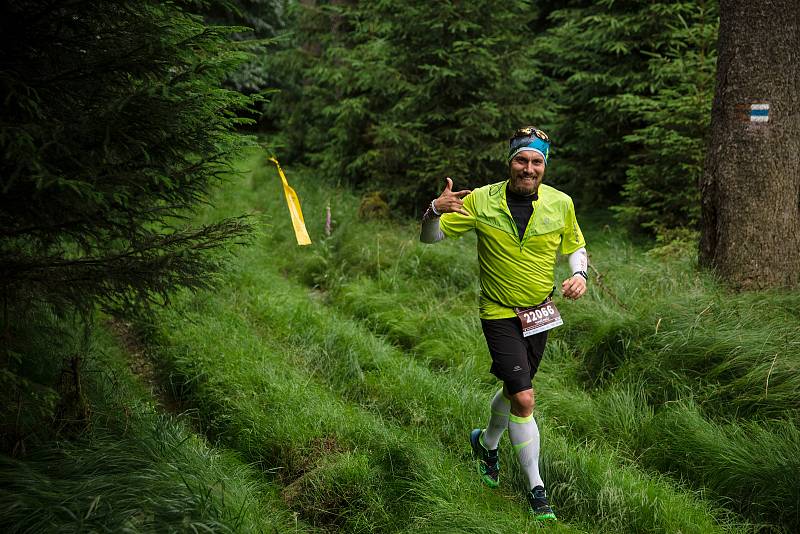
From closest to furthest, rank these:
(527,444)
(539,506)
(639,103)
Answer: (539,506), (527,444), (639,103)

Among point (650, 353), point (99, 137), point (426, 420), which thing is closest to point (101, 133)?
point (99, 137)

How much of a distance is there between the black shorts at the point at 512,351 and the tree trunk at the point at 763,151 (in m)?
3.12

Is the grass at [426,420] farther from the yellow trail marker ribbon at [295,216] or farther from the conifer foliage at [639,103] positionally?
the conifer foliage at [639,103]

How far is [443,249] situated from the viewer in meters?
8.61

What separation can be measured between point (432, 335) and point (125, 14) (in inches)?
168

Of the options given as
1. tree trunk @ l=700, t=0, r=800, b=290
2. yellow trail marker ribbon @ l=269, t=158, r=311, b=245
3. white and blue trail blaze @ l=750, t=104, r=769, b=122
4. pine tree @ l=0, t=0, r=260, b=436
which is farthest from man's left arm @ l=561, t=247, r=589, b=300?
white and blue trail blaze @ l=750, t=104, r=769, b=122

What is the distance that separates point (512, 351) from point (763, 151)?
3.92 meters

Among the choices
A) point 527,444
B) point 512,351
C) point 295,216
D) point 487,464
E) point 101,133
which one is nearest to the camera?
point 101,133

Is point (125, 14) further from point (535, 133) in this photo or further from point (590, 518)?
point (590, 518)

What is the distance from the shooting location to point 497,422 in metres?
4.22

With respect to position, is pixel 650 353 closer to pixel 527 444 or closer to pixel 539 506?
pixel 527 444

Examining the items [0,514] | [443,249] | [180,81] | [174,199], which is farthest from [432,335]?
[0,514]

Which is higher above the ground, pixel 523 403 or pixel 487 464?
pixel 523 403

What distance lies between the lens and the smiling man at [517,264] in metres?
3.99
